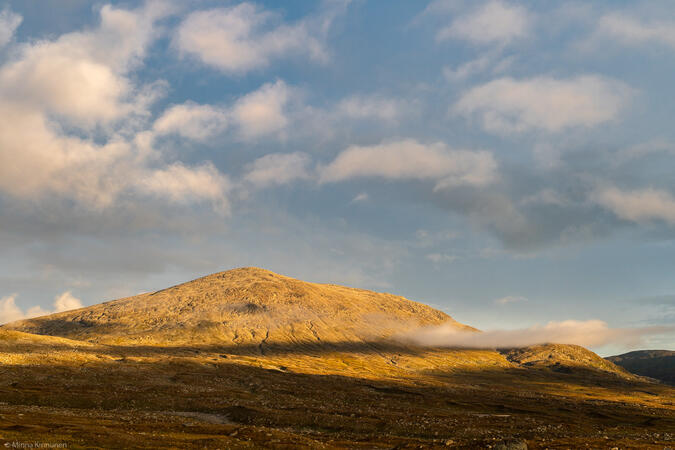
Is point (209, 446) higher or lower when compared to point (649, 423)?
higher

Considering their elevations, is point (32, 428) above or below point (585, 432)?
above

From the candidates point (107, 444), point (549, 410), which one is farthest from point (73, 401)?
point (549, 410)

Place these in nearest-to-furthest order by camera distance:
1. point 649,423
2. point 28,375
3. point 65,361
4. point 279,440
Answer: point 279,440 < point 649,423 < point 28,375 < point 65,361

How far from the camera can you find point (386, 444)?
2422 inches

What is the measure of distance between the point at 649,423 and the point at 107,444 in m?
134

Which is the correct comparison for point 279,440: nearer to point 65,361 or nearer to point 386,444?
point 386,444

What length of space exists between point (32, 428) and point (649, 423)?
14020cm

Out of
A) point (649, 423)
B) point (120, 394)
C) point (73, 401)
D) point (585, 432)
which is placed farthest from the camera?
point (649, 423)

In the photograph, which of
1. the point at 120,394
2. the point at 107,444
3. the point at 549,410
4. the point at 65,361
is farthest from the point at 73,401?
the point at 549,410

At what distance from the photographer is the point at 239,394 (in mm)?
132125

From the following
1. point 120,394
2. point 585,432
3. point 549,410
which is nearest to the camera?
point 585,432

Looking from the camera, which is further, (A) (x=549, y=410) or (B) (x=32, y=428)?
(A) (x=549, y=410)

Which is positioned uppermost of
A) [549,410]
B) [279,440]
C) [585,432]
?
[279,440]

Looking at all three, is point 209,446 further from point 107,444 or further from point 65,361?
point 65,361
